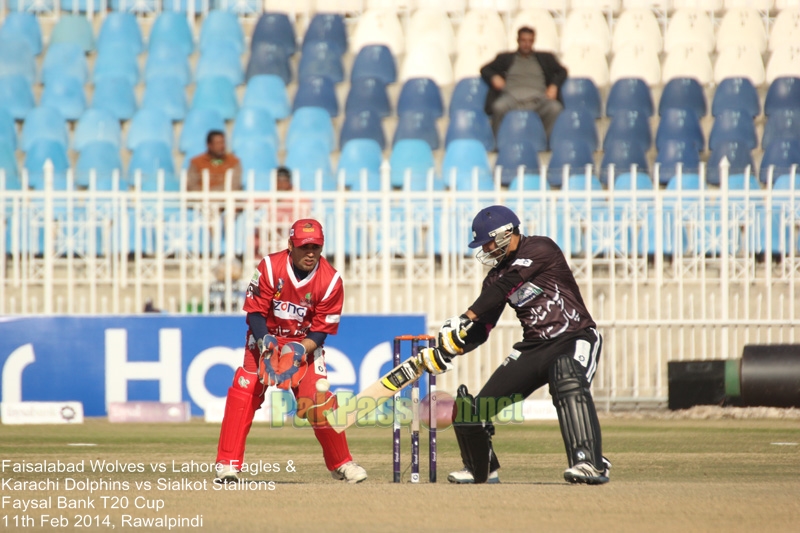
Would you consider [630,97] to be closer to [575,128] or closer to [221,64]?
[575,128]

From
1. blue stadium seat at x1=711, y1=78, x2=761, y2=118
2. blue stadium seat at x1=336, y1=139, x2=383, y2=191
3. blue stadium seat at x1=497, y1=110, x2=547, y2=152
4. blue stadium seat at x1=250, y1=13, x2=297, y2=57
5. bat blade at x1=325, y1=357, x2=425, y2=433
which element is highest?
blue stadium seat at x1=250, y1=13, x2=297, y2=57

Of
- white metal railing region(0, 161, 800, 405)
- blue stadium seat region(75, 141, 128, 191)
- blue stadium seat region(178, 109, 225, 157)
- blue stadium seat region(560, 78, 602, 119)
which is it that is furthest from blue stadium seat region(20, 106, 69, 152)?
blue stadium seat region(560, 78, 602, 119)

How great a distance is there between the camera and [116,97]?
1914cm

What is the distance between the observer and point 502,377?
308 inches

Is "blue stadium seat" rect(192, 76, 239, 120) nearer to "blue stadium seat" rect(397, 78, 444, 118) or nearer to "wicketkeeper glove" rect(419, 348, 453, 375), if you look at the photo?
"blue stadium seat" rect(397, 78, 444, 118)

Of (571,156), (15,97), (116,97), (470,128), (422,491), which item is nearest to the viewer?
(422,491)

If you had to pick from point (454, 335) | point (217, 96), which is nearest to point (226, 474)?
point (454, 335)

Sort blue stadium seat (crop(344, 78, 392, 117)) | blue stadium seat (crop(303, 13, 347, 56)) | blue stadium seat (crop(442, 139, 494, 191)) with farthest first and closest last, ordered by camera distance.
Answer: blue stadium seat (crop(303, 13, 347, 56)) < blue stadium seat (crop(344, 78, 392, 117)) < blue stadium seat (crop(442, 139, 494, 191))

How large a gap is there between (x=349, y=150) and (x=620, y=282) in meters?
4.95

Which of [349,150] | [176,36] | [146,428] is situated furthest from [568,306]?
[176,36]

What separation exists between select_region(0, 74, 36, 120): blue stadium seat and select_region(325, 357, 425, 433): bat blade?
1294 centimetres

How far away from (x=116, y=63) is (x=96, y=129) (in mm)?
1882

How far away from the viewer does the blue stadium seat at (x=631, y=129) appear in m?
18.2

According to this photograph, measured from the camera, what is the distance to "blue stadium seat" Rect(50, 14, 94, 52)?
20203mm
